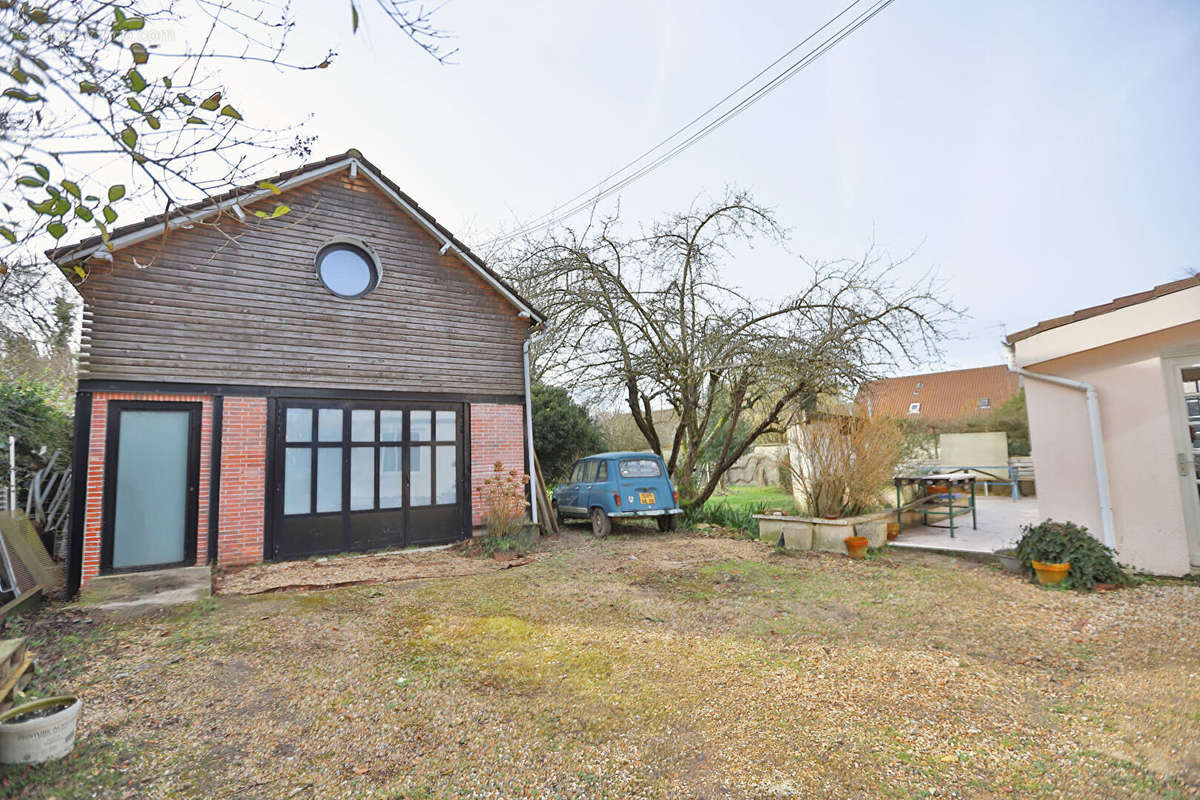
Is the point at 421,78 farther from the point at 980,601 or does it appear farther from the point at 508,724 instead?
the point at 980,601

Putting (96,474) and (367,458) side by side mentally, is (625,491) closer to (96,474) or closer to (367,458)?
(367,458)

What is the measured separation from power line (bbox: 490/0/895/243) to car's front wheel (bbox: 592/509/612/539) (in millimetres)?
6449

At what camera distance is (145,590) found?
6.23 m

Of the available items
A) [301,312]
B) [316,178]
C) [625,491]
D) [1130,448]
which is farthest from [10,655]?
[1130,448]

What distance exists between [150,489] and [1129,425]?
11.7m

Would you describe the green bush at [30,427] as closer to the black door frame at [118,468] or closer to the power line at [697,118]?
the black door frame at [118,468]

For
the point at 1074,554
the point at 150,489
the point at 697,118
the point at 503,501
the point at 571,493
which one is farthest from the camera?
the point at 571,493

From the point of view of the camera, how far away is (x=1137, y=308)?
6.12 meters

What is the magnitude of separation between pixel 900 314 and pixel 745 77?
5194 millimetres

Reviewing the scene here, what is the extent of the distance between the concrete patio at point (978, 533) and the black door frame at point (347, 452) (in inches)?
269

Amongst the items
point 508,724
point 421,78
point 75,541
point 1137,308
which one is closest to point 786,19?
point 1137,308

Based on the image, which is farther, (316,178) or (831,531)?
(316,178)

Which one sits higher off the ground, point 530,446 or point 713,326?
point 713,326

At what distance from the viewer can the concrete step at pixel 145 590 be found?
5777 mm
